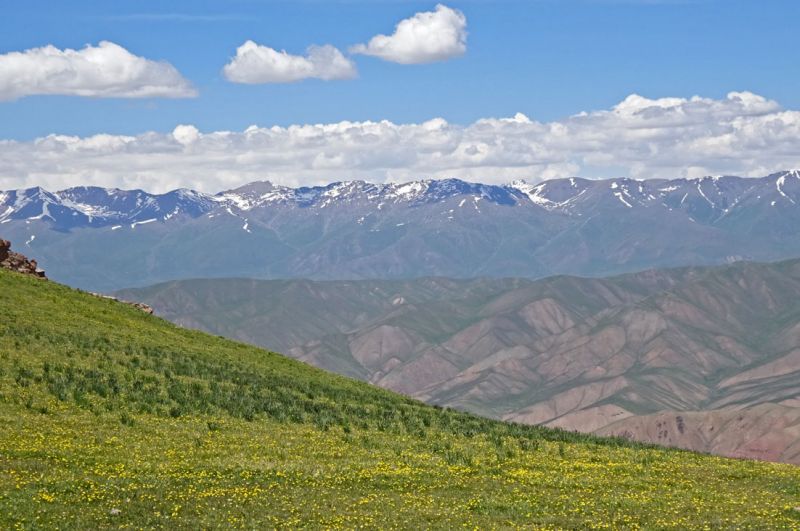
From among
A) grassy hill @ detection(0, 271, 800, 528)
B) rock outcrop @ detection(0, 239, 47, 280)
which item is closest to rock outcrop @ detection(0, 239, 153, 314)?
rock outcrop @ detection(0, 239, 47, 280)

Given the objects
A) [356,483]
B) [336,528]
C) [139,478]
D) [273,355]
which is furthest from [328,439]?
[273,355]

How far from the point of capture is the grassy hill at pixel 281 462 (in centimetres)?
3575

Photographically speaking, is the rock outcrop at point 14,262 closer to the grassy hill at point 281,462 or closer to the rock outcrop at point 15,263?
the rock outcrop at point 15,263

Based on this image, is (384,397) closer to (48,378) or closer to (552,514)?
(48,378)

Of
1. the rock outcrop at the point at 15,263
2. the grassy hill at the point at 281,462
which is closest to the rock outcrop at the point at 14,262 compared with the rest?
the rock outcrop at the point at 15,263

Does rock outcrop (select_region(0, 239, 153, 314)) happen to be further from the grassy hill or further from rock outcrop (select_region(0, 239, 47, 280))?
the grassy hill

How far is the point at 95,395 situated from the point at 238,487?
17485 millimetres

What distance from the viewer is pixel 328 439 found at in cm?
5069

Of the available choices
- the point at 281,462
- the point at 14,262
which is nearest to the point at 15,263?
the point at 14,262

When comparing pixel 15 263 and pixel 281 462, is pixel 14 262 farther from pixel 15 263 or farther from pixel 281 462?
pixel 281 462

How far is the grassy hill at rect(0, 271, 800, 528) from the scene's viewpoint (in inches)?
1407

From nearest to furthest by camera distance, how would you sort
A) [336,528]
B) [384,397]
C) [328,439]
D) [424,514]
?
[336,528] → [424,514] → [328,439] → [384,397]

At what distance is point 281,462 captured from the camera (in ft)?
142

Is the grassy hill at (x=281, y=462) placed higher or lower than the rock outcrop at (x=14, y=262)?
lower
